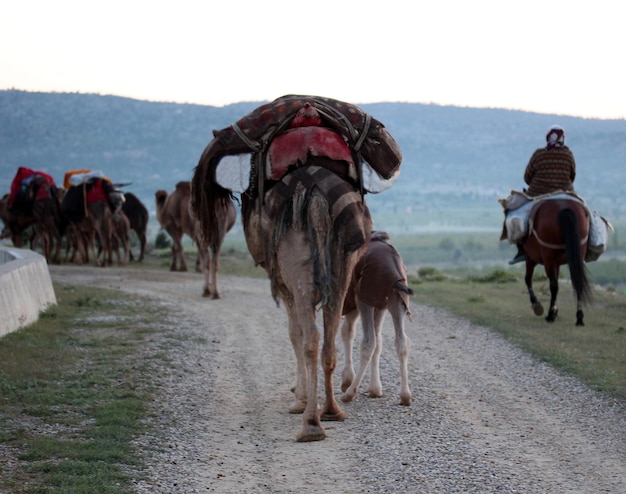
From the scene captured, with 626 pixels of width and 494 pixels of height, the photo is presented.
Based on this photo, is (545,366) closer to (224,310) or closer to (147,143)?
(224,310)

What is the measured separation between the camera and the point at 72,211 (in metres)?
26.5

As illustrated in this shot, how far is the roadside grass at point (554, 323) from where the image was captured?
11352 millimetres

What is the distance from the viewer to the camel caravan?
1051 inches

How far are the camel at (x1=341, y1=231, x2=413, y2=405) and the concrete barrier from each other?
5277mm

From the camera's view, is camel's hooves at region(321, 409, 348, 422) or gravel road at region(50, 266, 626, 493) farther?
camel's hooves at region(321, 409, 348, 422)

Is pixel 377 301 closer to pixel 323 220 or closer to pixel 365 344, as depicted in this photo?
pixel 365 344

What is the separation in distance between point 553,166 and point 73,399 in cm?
911

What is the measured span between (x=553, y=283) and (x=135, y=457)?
31.1 ft

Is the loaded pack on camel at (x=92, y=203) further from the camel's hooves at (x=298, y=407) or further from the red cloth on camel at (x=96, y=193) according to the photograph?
the camel's hooves at (x=298, y=407)

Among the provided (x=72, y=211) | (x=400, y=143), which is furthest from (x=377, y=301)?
(x=400, y=143)

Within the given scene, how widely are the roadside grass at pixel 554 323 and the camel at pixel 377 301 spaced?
2.18 metres

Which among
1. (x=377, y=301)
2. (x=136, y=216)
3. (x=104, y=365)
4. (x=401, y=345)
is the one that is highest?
(x=136, y=216)

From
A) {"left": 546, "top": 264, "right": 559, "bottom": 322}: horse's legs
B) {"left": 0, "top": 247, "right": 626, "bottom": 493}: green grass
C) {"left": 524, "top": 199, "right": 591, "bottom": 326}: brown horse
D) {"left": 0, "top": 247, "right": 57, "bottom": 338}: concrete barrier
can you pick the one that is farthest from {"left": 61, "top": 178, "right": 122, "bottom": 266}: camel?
{"left": 546, "top": 264, "right": 559, "bottom": 322}: horse's legs

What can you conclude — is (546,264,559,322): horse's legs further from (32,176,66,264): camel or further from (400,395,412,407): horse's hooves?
(32,176,66,264): camel
